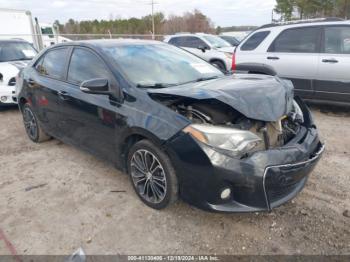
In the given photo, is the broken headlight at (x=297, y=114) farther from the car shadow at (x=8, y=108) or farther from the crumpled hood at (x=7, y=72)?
the car shadow at (x=8, y=108)

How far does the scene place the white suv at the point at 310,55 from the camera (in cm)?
530

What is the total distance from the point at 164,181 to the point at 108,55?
147 centimetres

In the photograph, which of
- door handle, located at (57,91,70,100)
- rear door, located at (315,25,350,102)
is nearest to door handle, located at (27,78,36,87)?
door handle, located at (57,91,70,100)

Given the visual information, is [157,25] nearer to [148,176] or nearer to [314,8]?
[314,8]

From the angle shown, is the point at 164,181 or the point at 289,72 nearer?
the point at 164,181

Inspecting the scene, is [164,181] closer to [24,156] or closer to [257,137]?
[257,137]

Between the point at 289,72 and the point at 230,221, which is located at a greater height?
the point at 289,72

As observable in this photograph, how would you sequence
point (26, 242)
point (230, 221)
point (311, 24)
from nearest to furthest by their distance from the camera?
point (26, 242) → point (230, 221) → point (311, 24)

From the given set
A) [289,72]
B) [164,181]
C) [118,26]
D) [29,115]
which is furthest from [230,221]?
[118,26]

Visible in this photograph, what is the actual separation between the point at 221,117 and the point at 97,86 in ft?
3.98

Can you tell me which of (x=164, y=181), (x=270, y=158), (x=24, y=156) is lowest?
(x=24, y=156)

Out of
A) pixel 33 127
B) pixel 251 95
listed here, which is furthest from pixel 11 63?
pixel 251 95

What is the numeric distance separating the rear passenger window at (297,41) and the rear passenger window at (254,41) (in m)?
0.30

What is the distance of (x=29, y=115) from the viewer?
4766 mm
